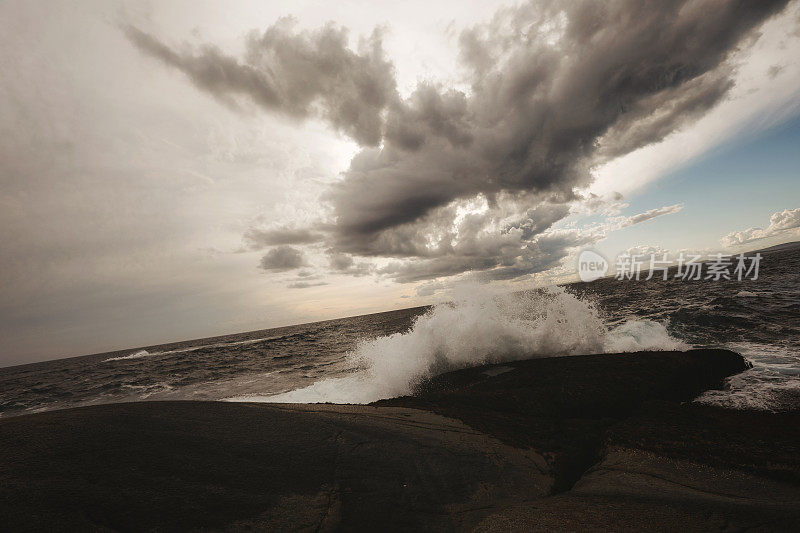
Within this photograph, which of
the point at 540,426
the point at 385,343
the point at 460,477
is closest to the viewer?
the point at 460,477

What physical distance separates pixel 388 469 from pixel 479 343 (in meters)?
8.17

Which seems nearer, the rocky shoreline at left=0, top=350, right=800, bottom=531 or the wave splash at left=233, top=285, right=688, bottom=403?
the rocky shoreline at left=0, top=350, right=800, bottom=531

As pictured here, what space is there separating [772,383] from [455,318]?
8121mm

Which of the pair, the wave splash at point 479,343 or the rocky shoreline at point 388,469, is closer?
the rocky shoreline at point 388,469

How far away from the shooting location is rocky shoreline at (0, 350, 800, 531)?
105 inches

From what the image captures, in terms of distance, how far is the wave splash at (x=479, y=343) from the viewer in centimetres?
1082

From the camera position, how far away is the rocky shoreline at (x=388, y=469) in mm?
2668

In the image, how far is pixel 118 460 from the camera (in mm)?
3143

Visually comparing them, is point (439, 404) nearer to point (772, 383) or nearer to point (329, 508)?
point (329, 508)

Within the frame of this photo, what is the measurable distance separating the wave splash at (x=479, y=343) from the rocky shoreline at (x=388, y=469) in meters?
5.20

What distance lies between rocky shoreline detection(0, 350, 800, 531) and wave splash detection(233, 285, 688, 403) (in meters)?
5.20

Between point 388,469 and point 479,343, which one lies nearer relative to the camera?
point 388,469

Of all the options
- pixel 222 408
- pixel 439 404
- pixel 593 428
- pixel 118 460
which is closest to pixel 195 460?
pixel 118 460

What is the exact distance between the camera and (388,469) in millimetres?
3664
